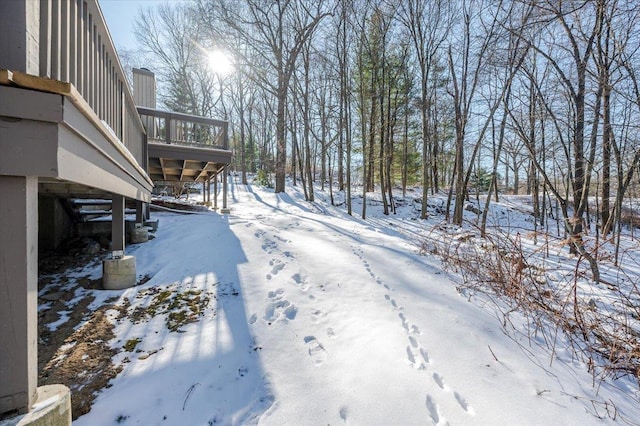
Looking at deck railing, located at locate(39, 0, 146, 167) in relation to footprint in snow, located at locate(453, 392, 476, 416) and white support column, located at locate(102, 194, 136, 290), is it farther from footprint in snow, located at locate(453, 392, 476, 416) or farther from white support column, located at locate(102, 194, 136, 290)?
footprint in snow, located at locate(453, 392, 476, 416)

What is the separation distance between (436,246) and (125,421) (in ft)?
16.1

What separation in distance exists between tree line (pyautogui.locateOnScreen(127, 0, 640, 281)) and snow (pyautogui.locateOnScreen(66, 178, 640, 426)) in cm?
144

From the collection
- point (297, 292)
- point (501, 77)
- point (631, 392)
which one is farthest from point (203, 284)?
point (501, 77)

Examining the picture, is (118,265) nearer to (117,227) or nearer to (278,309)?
(117,227)

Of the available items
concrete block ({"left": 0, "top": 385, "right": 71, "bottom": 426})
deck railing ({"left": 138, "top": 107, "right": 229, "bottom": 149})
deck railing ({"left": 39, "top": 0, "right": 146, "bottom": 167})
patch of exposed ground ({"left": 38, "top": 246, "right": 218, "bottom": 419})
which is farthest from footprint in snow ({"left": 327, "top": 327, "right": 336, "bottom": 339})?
deck railing ({"left": 138, "top": 107, "right": 229, "bottom": 149})

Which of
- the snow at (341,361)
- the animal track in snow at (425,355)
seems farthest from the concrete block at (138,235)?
the animal track in snow at (425,355)

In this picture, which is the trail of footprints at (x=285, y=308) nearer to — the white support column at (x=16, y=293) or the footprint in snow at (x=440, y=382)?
the footprint in snow at (x=440, y=382)

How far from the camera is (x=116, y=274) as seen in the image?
3.60m

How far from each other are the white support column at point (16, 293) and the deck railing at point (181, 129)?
6430 mm

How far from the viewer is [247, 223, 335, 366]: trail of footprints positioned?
2.30 metres

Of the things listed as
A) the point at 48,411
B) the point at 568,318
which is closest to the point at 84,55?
the point at 48,411

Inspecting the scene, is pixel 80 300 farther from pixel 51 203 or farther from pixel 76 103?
pixel 76 103

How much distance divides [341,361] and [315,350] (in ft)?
0.85

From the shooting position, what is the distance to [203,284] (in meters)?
3.64
